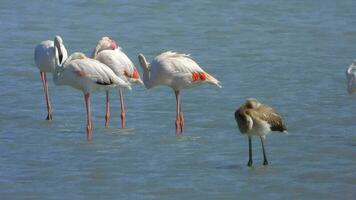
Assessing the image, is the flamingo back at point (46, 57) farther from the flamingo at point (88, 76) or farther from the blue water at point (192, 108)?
the flamingo at point (88, 76)

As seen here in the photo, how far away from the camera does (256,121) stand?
9.54 meters

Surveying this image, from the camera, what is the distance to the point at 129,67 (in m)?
12.0

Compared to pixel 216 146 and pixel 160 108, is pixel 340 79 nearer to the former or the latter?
pixel 160 108

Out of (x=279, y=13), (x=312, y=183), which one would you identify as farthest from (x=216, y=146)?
(x=279, y=13)

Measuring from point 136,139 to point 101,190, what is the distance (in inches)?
77.9

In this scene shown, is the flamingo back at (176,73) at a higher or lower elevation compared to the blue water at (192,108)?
higher

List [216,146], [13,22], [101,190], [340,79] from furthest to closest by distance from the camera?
[13,22] → [340,79] → [216,146] → [101,190]

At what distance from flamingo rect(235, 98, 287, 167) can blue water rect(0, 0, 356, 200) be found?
301mm

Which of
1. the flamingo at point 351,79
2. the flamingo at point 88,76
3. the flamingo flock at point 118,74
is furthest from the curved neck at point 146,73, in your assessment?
the flamingo at point 351,79

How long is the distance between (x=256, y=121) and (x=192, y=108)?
115 inches

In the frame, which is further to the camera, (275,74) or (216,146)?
(275,74)

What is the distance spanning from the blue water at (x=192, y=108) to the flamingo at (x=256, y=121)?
0.30 meters

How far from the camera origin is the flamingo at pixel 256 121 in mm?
9539

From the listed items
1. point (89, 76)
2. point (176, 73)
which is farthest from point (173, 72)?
point (89, 76)
